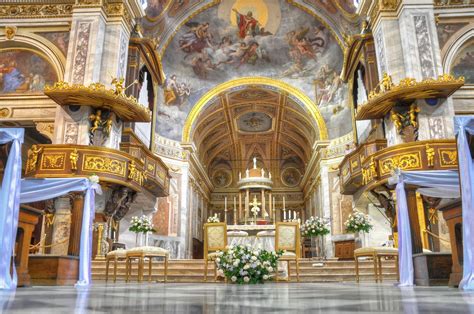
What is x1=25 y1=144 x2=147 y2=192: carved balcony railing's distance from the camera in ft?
30.5

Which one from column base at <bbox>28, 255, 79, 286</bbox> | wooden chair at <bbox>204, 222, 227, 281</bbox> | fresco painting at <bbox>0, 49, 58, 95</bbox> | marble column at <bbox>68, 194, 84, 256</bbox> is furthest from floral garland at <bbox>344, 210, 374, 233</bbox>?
fresco painting at <bbox>0, 49, 58, 95</bbox>

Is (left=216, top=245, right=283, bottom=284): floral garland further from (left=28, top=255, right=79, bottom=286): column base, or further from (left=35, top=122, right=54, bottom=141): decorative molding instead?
(left=35, top=122, right=54, bottom=141): decorative molding

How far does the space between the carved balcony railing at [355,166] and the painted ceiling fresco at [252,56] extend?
528 centimetres

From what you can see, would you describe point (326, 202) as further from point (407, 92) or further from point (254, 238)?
point (407, 92)

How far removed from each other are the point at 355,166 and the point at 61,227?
8225 mm

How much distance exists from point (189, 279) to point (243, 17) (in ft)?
45.2

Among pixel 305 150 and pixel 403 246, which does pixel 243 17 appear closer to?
pixel 305 150

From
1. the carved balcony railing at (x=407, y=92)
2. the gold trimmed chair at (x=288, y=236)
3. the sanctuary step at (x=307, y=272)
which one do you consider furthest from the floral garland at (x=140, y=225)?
the carved balcony railing at (x=407, y=92)

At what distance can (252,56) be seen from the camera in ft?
66.3

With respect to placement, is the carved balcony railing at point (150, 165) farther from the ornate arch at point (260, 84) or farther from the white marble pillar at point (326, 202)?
the white marble pillar at point (326, 202)

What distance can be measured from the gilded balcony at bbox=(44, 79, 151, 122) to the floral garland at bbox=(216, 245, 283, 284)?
5.35 metres

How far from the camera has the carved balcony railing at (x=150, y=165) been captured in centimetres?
1175

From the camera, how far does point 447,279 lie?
5.86 metres

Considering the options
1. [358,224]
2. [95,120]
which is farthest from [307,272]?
[95,120]
